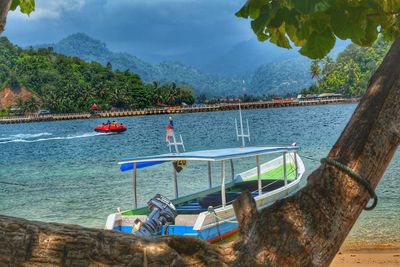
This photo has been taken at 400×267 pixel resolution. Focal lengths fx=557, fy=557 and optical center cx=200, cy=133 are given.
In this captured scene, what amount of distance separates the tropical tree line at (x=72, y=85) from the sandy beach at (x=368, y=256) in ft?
410

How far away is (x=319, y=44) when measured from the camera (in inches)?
88.2

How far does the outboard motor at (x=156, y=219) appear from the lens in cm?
887

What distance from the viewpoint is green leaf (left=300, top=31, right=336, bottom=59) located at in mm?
2217

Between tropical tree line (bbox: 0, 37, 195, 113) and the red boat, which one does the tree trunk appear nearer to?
the red boat

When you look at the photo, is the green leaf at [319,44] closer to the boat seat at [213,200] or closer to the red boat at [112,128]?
the boat seat at [213,200]

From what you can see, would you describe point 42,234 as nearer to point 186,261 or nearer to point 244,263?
point 186,261

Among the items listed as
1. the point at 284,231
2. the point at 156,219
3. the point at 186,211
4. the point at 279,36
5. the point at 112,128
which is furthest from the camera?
the point at 112,128

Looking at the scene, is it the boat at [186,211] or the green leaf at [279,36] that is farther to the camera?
the boat at [186,211]

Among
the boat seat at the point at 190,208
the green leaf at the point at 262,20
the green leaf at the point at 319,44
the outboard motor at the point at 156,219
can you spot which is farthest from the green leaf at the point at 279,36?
the boat seat at the point at 190,208

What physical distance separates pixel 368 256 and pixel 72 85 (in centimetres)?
13138

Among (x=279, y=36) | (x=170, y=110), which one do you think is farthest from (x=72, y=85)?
(x=279, y=36)

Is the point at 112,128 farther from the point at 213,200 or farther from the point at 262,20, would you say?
the point at 262,20

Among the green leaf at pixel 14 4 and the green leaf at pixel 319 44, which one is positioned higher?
the green leaf at pixel 14 4

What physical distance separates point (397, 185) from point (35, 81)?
5213 inches
